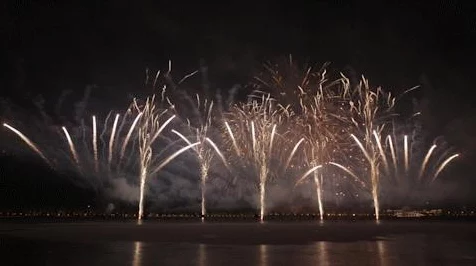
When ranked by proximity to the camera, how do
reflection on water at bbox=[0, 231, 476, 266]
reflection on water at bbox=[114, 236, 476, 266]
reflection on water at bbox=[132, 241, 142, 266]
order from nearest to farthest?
reflection on water at bbox=[132, 241, 142, 266] < reflection on water at bbox=[0, 231, 476, 266] < reflection on water at bbox=[114, 236, 476, 266]

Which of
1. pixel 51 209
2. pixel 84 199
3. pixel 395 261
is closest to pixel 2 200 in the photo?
pixel 51 209

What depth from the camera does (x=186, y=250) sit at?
2811cm

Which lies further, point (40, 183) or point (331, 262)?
point (40, 183)

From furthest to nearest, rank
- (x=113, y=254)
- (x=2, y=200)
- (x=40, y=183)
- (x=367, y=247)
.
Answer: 1. (x=40, y=183)
2. (x=2, y=200)
3. (x=367, y=247)
4. (x=113, y=254)

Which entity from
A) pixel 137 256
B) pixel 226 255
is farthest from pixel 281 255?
pixel 137 256

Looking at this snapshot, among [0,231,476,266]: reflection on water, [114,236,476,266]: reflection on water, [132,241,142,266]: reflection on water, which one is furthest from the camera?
[114,236,476,266]: reflection on water

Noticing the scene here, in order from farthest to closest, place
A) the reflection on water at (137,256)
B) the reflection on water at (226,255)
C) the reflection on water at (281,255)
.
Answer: the reflection on water at (281,255) < the reflection on water at (226,255) < the reflection on water at (137,256)

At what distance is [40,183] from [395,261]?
117 metres

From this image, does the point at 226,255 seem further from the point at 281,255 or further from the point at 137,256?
the point at 137,256

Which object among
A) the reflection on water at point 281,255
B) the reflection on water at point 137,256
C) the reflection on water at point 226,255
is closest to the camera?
the reflection on water at point 137,256

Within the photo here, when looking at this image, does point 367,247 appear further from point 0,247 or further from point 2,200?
point 2,200

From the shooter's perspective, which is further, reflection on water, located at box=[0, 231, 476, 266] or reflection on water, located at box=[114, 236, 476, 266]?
reflection on water, located at box=[114, 236, 476, 266]

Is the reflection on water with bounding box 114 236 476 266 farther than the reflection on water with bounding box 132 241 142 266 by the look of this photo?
Yes

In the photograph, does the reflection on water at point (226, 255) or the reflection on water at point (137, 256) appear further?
the reflection on water at point (226, 255)
